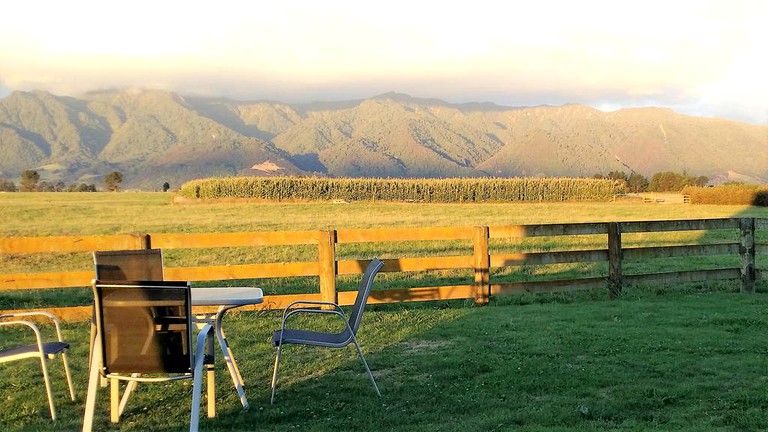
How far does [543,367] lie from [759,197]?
1843 inches

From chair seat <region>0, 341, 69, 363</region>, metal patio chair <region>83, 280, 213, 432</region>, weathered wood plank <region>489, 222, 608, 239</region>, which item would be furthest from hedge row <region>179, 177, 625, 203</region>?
metal patio chair <region>83, 280, 213, 432</region>

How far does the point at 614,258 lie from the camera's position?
386 inches

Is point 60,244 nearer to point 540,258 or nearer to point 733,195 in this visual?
point 540,258

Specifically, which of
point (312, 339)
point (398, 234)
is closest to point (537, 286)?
point (398, 234)

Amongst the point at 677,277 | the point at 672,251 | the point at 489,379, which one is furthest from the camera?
the point at 677,277

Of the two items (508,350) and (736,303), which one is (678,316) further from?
(508,350)

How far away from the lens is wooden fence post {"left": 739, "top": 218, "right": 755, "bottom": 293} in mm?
10125

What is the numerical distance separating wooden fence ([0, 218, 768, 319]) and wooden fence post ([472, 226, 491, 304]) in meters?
0.01

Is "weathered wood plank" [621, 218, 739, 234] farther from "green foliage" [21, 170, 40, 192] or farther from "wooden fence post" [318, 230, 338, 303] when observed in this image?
"green foliage" [21, 170, 40, 192]

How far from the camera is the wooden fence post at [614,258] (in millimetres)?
9797

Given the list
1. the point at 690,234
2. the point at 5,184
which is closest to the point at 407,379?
the point at 690,234

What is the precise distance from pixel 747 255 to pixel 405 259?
5146 millimetres

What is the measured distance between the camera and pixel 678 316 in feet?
27.6

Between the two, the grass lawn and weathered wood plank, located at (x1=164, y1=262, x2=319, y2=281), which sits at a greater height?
weathered wood plank, located at (x1=164, y1=262, x2=319, y2=281)
